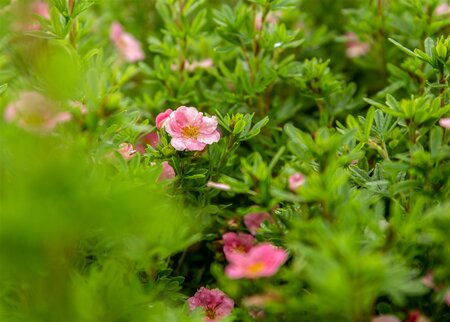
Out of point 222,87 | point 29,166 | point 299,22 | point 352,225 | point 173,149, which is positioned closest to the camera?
point 29,166

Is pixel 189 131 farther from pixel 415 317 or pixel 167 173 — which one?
pixel 415 317

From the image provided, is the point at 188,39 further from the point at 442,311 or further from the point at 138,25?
the point at 442,311

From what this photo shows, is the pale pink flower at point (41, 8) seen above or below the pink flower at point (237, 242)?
above

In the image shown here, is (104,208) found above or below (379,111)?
above

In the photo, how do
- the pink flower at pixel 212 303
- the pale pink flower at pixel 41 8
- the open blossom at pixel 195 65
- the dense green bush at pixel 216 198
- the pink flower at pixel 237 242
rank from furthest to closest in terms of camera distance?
1. the pale pink flower at pixel 41 8
2. the open blossom at pixel 195 65
3. the pink flower at pixel 237 242
4. the pink flower at pixel 212 303
5. the dense green bush at pixel 216 198

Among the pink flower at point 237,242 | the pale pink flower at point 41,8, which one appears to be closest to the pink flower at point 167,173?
the pink flower at point 237,242

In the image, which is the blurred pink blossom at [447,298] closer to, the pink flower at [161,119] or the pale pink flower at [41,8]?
the pink flower at [161,119]

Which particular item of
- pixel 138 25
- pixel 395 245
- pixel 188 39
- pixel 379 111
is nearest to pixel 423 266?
pixel 395 245
